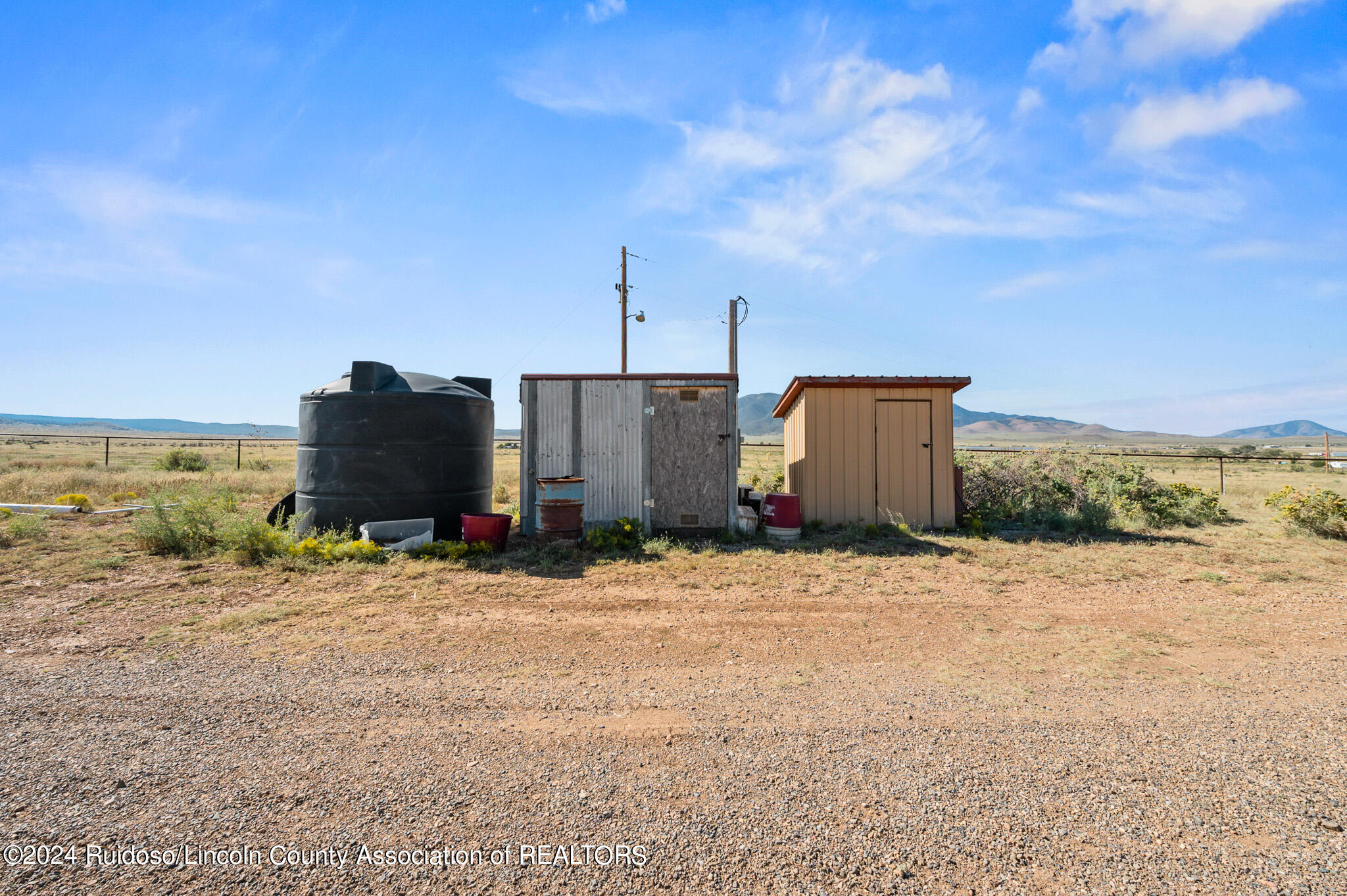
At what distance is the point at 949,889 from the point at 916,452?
891cm

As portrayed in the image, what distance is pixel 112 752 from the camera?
9.82 ft

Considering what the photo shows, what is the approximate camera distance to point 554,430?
954 cm

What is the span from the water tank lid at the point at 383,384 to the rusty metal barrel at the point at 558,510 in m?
2.00

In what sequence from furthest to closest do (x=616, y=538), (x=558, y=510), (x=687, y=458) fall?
(x=687, y=458) → (x=616, y=538) → (x=558, y=510)

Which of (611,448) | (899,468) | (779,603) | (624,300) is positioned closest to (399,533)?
(611,448)

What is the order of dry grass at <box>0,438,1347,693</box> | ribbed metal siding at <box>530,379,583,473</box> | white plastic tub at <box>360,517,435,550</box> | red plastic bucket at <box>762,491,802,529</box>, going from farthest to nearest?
1. ribbed metal siding at <box>530,379,583,473</box>
2. red plastic bucket at <box>762,491,802,529</box>
3. white plastic tub at <box>360,517,435,550</box>
4. dry grass at <box>0,438,1347,693</box>

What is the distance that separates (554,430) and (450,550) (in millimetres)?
2525

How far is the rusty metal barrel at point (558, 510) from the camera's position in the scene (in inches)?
338

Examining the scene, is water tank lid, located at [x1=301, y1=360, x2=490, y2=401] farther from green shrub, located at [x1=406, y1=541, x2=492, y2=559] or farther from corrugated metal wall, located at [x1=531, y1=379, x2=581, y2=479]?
green shrub, located at [x1=406, y1=541, x2=492, y2=559]

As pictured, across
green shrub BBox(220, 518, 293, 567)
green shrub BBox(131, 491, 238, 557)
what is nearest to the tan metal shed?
green shrub BBox(220, 518, 293, 567)

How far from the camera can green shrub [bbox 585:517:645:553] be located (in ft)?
28.2

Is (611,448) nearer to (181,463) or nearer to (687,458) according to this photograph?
(687,458)

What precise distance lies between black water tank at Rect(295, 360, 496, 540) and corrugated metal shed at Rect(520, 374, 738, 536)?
119cm

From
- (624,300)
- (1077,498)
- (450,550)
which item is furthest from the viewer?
(624,300)
